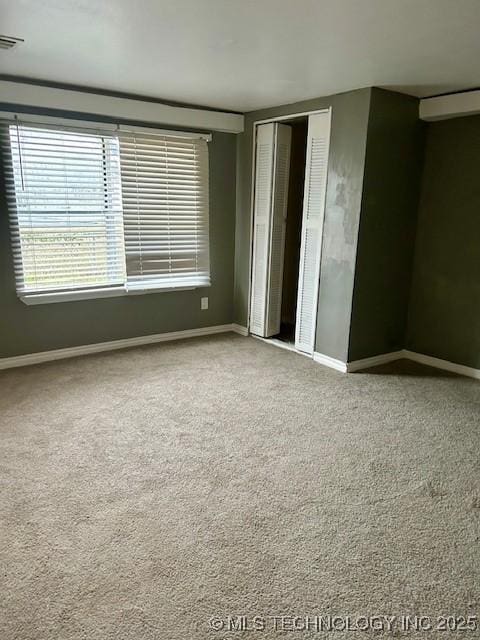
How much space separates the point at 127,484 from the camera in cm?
226

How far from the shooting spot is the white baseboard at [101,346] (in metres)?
3.83

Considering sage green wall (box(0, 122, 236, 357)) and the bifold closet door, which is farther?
the bifold closet door

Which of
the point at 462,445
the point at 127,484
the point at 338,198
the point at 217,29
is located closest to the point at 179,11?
the point at 217,29

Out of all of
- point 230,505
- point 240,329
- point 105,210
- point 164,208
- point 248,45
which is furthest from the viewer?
point 240,329

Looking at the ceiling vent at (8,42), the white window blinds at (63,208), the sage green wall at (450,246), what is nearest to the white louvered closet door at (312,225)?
the sage green wall at (450,246)

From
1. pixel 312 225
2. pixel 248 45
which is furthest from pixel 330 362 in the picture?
pixel 248 45

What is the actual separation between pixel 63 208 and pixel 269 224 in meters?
1.89

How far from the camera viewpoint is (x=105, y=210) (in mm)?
4008

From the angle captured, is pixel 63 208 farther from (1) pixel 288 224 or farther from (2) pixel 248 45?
(1) pixel 288 224

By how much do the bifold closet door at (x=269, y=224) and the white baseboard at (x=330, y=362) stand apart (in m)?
0.77

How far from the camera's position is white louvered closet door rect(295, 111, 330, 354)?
3.79 meters

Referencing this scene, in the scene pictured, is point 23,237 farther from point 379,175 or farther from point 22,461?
point 379,175

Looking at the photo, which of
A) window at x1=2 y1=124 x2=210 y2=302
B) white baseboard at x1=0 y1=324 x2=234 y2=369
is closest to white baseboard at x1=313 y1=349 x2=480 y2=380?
white baseboard at x1=0 y1=324 x2=234 y2=369

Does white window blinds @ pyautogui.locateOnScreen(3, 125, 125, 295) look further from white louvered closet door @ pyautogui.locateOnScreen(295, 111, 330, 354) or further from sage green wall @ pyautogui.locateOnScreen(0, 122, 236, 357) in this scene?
white louvered closet door @ pyautogui.locateOnScreen(295, 111, 330, 354)
